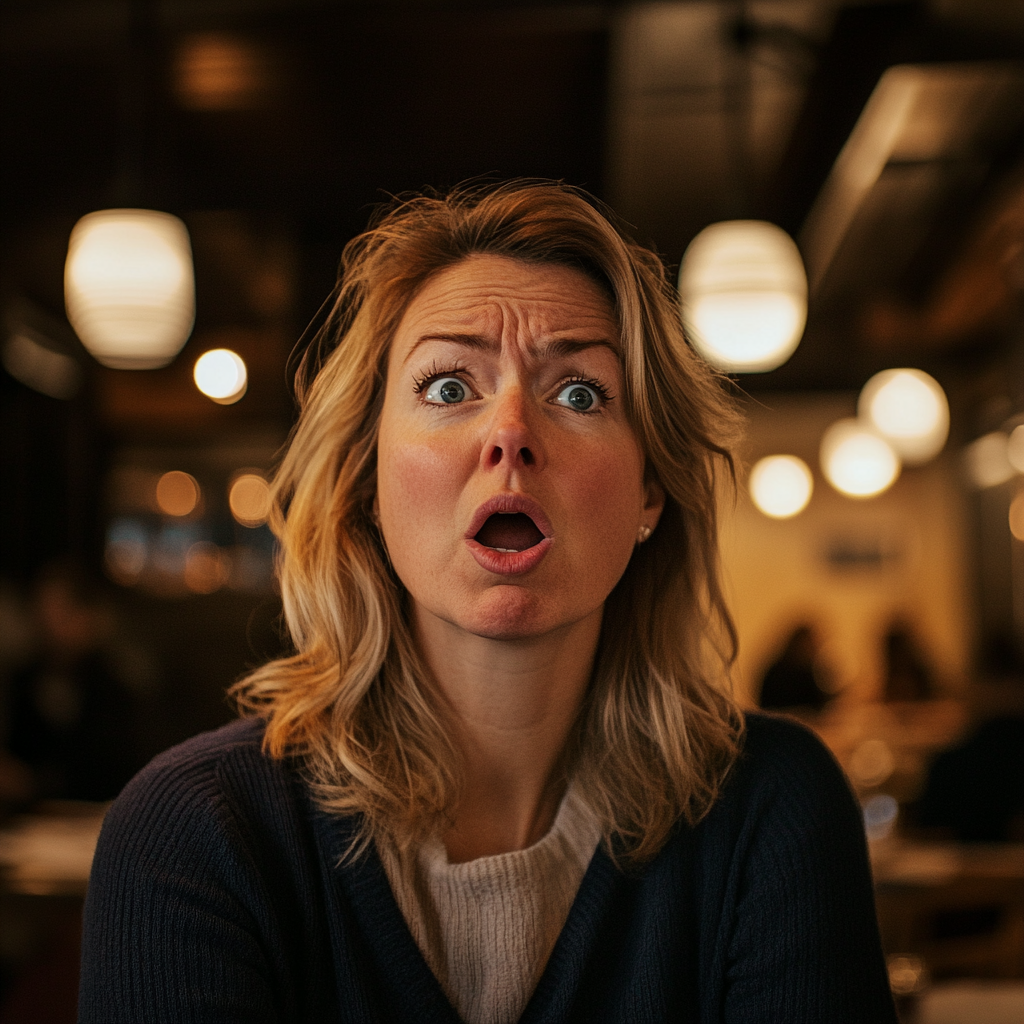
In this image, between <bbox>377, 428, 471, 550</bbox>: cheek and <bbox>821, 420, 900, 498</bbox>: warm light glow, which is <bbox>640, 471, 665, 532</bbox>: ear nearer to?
<bbox>377, 428, 471, 550</bbox>: cheek

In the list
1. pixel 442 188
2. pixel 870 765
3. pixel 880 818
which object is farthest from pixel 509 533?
pixel 870 765

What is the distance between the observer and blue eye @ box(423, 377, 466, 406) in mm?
1119

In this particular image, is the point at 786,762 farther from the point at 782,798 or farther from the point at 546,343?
the point at 546,343

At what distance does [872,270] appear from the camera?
6016 mm

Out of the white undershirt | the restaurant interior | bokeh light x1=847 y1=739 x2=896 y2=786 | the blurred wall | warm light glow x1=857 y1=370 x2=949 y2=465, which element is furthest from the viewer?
the blurred wall

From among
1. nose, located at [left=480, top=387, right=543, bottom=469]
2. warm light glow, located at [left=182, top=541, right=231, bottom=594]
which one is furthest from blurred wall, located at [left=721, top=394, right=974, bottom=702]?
nose, located at [left=480, top=387, right=543, bottom=469]

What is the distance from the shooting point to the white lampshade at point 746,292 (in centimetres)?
294

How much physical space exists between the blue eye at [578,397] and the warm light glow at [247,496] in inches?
286

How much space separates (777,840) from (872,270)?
215 inches

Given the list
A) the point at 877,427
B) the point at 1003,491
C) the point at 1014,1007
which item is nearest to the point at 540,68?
the point at 877,427

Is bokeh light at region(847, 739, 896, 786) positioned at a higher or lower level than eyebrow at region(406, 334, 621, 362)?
lower

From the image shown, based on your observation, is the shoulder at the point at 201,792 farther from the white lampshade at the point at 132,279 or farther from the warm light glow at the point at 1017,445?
the warm light glow at the point at 1017,445

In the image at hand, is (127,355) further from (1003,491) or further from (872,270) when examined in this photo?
(1003,491)

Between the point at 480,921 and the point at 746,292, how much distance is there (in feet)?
7.26
